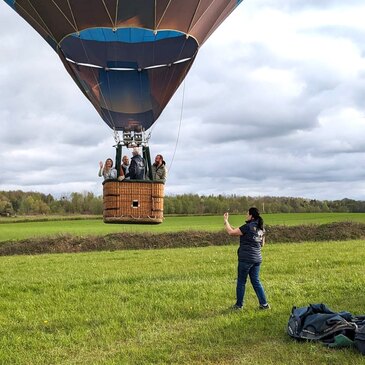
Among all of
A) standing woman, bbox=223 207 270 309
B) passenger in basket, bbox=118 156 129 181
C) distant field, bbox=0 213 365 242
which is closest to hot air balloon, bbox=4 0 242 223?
passenger in basket, bbox=118 156 129 181

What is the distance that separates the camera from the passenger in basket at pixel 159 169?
9.87 m

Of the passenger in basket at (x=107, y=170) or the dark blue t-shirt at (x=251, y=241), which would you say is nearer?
the dark blue t-shirt at (x=251, y=241)

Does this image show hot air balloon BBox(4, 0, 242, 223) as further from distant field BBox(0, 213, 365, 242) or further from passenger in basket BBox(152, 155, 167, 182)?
distant field BBox(0, 213, 365, 242)

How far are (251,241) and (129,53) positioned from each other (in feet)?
13.5

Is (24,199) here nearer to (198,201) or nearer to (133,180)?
(198,201)

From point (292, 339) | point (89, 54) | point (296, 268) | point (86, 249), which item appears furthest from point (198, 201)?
point (292, 339)

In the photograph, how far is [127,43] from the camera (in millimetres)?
10148

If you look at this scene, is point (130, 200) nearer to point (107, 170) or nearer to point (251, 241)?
point (107, 170)

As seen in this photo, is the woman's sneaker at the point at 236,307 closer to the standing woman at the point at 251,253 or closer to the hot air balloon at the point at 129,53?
the standing woman at the point at 251,253

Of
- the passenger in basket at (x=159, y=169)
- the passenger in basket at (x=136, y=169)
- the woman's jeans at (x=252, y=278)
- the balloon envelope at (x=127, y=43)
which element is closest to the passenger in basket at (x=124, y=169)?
the passenger in basket at (x=136, y=169)

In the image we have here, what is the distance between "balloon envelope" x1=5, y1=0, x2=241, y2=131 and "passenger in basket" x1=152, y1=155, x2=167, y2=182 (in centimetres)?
127

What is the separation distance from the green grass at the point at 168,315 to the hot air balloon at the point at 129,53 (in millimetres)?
1727

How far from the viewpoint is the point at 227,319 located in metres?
8.21

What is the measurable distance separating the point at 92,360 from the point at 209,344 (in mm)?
1425
